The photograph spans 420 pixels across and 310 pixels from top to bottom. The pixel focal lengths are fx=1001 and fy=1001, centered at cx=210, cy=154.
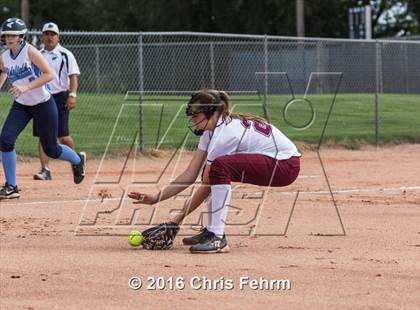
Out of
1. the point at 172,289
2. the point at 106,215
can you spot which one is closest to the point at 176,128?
the point at 106,215

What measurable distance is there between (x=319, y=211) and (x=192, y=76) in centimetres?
1045

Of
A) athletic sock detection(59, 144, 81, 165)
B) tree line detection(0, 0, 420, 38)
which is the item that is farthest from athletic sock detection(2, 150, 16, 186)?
tree line detection(0, 0, 420, 38)

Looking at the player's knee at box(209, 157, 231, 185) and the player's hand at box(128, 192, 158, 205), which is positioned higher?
the player's knee at box(209, 157, 231, 185)

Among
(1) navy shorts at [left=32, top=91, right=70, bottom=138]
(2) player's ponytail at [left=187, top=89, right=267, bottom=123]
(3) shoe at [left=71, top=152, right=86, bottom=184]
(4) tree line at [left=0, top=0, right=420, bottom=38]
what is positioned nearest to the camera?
(2) player's ponytail at [left=187, top=89, right=267, bottom=123]

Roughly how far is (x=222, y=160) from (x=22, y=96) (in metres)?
4.19

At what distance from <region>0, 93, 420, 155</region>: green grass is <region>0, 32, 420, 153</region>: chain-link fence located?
0.08 feet

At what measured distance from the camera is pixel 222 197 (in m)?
7.59

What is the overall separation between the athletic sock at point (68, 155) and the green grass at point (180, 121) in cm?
521

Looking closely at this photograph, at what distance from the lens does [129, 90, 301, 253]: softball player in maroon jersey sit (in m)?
7.62

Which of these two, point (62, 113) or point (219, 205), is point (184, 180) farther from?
point (62, 113)

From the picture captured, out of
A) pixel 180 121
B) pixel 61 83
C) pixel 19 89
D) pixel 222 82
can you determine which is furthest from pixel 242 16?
pixel 19 89

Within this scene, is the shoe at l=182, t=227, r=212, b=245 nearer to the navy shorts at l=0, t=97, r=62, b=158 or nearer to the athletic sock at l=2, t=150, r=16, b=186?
the navy shorts at l=0, t=97, r=62, b=158

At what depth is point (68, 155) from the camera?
39.8 feet

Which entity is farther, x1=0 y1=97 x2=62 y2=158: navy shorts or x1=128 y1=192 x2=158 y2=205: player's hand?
x1=0 y1=97 x2=62 y2=158: navy shorts
